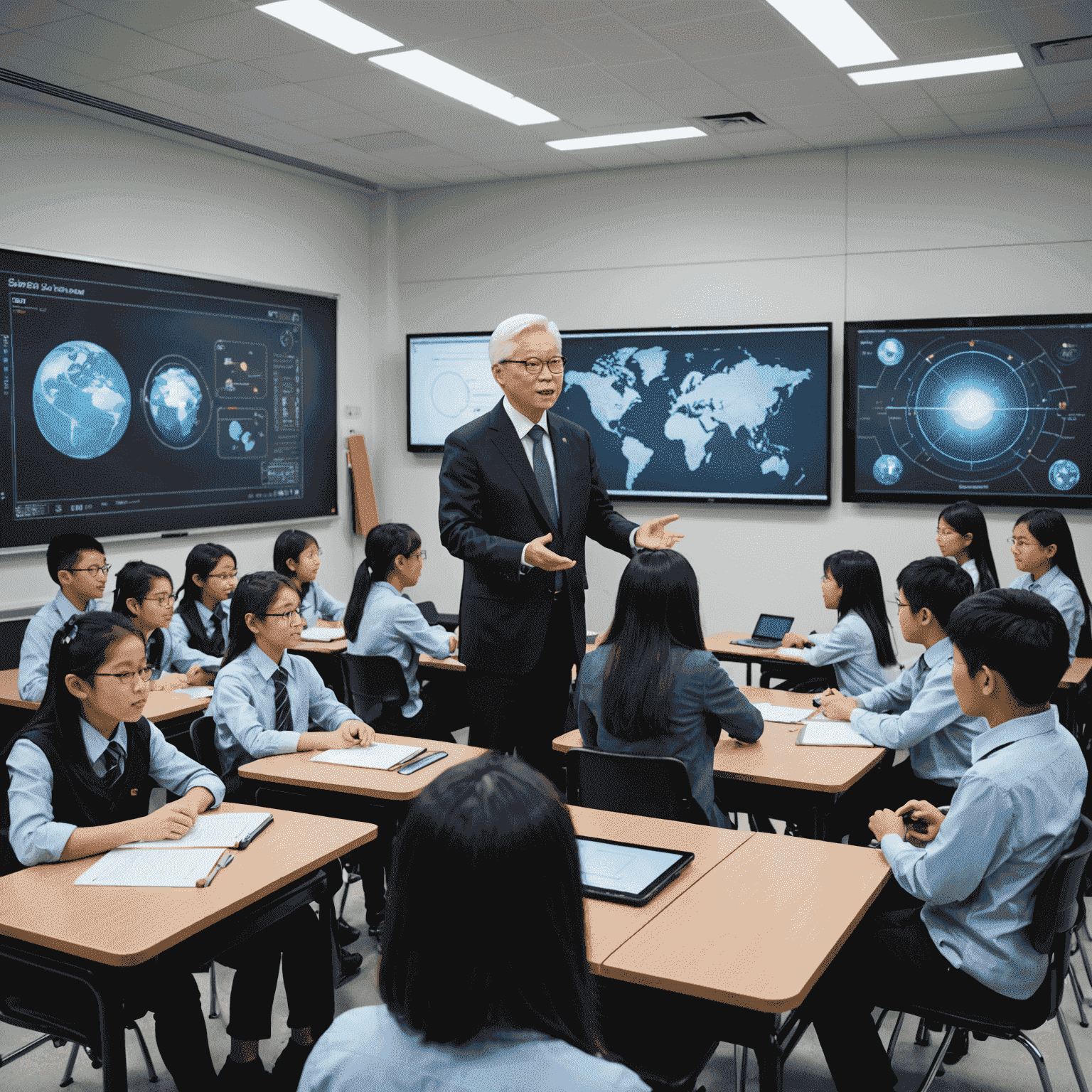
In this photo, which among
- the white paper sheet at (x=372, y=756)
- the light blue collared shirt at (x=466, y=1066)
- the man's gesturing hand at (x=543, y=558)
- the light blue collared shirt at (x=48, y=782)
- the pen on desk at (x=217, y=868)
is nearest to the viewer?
the light blue collared shirt at (x=466, y=1066)

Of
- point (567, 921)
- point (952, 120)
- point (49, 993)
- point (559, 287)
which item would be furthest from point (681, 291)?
point (567, 921)

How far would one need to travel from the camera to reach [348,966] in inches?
121

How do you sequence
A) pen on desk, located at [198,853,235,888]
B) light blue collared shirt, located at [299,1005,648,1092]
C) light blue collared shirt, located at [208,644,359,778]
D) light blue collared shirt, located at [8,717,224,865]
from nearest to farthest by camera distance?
light blue collared shirt, located at [299,1005,648,1092]
pen on desk, located at [198,853,235,888]
light blue collared shirt, located at [8,717,224,865]
light blue collared shirt, located at [208,644,359,778]

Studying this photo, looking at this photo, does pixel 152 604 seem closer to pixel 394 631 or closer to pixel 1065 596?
pixel 394 631

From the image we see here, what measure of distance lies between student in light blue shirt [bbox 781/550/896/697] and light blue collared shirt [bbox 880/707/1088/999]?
182cm

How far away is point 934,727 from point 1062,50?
3.02 m

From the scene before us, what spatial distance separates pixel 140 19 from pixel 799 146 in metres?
Answer: 3.44

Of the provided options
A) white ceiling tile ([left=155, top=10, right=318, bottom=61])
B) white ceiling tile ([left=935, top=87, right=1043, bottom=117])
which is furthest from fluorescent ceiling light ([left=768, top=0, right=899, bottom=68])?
white ceiling tile ([left=155, top=10, right=318, bottom=61])

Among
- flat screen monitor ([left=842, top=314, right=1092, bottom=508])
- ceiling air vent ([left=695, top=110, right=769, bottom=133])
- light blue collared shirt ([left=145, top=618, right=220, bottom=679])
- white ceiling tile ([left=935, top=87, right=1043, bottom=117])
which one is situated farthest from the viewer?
flat screen monitor ([left=842, top=314, right=1092, bottom=508])

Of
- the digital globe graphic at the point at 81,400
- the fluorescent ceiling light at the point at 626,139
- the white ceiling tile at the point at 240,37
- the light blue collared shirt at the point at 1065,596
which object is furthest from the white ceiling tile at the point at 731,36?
the digital globe graphic at the point at 81,400

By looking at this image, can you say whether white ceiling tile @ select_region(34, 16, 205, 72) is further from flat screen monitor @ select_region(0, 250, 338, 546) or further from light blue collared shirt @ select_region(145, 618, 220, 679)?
light blue collared shirt @ select_region(145, 618, 220, 679)

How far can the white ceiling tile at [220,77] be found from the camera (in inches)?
176

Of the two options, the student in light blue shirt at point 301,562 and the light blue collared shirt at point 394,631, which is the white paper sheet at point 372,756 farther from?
the student in light blue shirt at point 301,562

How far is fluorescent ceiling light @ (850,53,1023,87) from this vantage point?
Result: 434cm
